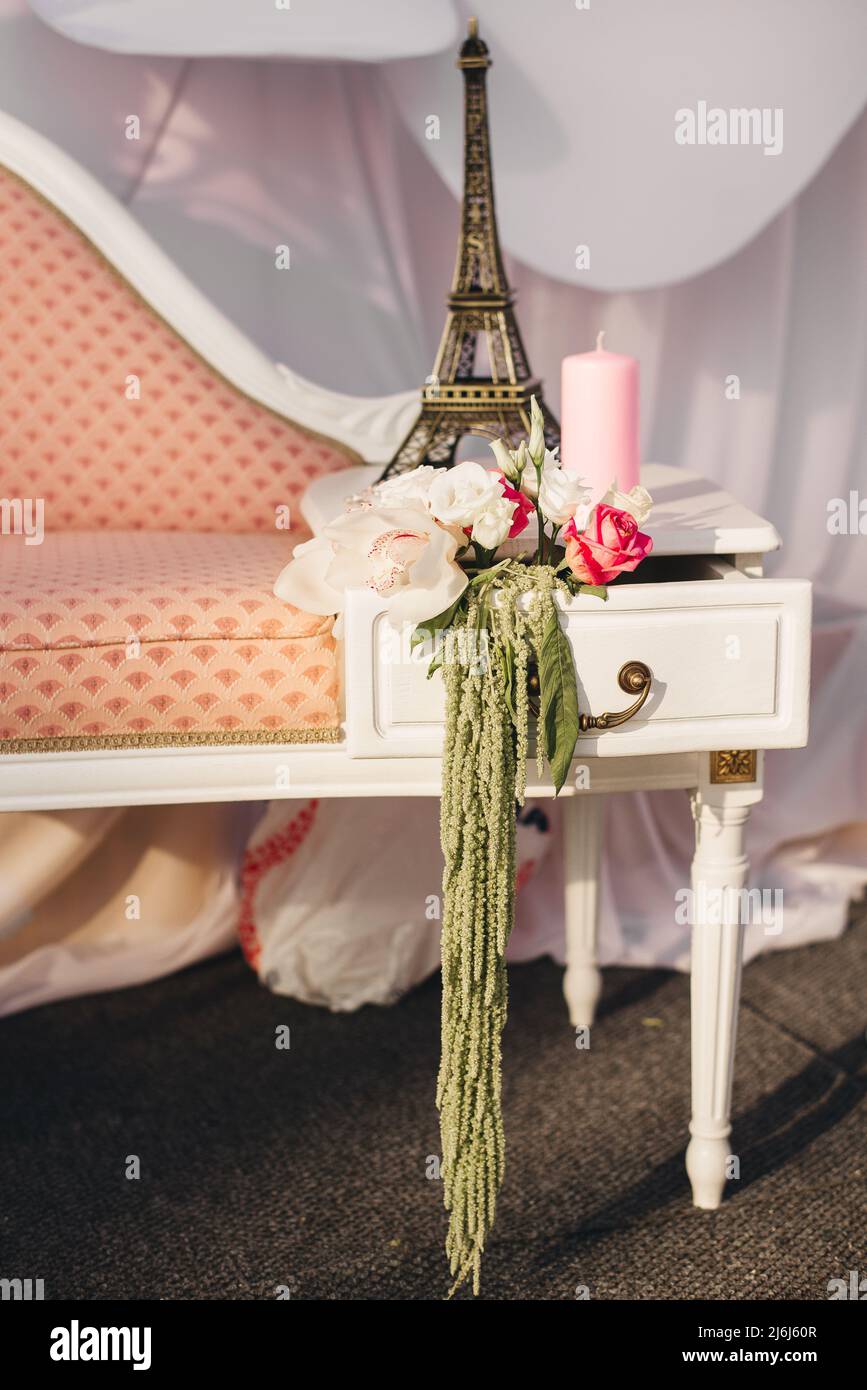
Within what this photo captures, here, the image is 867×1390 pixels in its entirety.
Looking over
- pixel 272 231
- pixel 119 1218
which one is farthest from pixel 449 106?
pixel 119 1218

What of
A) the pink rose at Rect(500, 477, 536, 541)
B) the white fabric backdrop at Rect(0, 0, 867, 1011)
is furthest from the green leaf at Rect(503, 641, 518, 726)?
the white fabric backdrop at Rect(0, 0, 867, 1011)

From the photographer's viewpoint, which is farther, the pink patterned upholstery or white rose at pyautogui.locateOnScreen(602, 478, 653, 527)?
the pink patterned upholstery

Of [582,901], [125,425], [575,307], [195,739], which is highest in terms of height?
[575,307]

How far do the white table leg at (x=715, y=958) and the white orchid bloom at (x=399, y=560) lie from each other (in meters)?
0.36

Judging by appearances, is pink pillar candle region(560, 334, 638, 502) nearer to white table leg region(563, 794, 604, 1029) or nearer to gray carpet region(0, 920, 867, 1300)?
white table leg region(563, 794, 604, 1029)

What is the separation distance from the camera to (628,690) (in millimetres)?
1300

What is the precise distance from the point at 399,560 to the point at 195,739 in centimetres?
29

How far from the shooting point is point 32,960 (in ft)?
6.59

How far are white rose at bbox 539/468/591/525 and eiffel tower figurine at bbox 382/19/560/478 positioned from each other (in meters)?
0.31

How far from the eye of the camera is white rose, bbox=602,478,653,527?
4.30ft

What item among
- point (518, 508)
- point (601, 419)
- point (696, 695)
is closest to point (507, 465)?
point (518, 508)

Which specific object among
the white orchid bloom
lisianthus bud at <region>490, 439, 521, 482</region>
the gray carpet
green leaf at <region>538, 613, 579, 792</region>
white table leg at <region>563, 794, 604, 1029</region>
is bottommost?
the gray carpet

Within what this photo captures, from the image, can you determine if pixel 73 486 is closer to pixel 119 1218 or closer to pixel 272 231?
pixel 272 231

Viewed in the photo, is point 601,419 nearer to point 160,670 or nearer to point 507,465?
point 507,465
